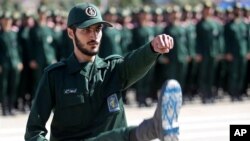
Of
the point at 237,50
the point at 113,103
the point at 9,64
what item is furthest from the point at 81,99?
the point at 237,50

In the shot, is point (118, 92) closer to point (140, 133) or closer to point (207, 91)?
point (140, 133)

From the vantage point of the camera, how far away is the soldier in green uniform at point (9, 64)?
45.7 feet

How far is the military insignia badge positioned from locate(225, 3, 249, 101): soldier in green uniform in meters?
10.2

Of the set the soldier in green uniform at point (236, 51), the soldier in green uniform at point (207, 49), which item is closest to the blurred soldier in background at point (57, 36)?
the soldier in green uniform at point (207, 49)

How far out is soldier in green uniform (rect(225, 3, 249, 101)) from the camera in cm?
1542

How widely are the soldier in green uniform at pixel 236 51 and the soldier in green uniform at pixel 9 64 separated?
4039 mm

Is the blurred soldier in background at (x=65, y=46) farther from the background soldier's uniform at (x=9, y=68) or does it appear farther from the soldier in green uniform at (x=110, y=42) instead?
the background soldier's uniform at (x=9, y=68)

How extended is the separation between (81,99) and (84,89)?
0.25 ft

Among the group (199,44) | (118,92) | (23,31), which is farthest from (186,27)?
(118,92)

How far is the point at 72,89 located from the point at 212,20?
10.1 metres

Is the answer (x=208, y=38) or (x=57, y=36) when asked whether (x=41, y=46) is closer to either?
(x=57, y=36)

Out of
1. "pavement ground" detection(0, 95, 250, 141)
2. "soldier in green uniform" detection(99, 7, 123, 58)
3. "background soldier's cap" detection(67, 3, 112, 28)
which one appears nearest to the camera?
"background soldier's cap" detection(67, 3, 112, 28)

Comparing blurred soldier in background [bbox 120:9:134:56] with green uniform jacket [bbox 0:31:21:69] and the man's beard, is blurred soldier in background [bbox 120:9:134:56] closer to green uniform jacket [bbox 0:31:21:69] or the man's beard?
green uniform jacket [bbox 0:31:21:69]

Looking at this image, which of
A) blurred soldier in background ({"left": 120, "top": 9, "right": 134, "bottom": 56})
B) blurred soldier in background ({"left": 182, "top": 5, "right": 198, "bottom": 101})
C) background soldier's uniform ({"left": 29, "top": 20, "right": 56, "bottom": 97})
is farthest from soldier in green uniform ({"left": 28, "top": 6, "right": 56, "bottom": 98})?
blurred soldier in background ({"left": 182, "top": 5, "right": 198, "bottom": 101})
